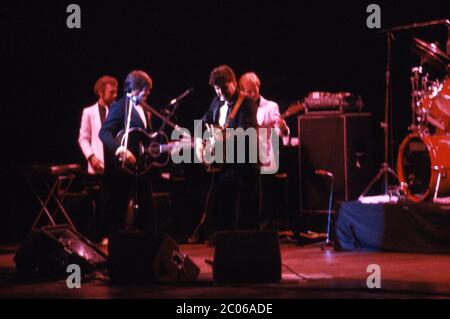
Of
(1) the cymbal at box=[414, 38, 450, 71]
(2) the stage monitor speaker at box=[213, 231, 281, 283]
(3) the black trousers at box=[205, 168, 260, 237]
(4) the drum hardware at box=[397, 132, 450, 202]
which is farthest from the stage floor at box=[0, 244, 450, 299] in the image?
(1) the cymbal at box=[414, 38, 450, 71]

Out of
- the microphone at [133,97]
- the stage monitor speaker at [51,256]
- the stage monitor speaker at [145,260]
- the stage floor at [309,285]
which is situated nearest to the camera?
the stage floor at [309,285]

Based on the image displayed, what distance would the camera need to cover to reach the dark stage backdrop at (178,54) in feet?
35.6

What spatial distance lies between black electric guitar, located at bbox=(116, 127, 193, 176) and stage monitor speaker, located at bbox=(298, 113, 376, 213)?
2356 millimetres

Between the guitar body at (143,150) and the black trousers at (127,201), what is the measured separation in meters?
0.09

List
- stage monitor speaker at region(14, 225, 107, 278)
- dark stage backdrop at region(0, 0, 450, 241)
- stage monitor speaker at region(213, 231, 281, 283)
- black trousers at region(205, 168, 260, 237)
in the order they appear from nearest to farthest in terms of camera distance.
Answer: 1. stage monitor speaker at region(213, 231, 281, 283)
2. stage monitor speaker at region(14, 225, 107, 278)
3. black trousers at region(205, 168, 260, 237)
4. dark stage backdrop at region(0, 0, 450, 241)

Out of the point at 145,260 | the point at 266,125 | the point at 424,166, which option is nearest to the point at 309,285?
the point at 145,260

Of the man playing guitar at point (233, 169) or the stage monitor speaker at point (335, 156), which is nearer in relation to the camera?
Result: the man playing guitar at point (233, 169)

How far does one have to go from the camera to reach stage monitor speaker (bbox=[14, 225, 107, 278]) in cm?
735

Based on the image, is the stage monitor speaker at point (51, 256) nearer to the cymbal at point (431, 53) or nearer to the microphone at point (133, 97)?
the microphone at point (133, 97)

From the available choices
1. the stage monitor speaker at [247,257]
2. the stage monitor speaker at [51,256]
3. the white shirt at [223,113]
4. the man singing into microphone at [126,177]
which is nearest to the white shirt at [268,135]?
the white shirt at [223,113]

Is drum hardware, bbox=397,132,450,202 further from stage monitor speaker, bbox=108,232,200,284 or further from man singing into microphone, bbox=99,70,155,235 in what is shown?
stage monitor speaker, bbox=108,232,200,284

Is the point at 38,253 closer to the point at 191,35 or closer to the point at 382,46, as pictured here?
the point at 191,35
